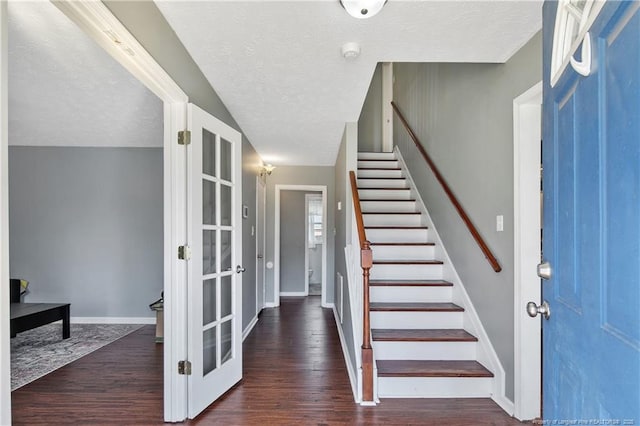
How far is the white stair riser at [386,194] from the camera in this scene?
434 centimetres

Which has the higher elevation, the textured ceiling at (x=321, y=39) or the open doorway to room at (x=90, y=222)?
the textured ceiling at (x=321, y=39)

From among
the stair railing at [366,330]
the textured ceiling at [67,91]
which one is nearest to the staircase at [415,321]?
the stair railing at [366,330]

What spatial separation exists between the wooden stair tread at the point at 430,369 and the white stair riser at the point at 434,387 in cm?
3

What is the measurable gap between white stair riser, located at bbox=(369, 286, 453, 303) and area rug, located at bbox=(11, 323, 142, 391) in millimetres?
2834

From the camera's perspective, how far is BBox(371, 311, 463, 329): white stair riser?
2.76 metres

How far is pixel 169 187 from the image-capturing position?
203 cm

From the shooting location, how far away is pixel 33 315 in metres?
3.19

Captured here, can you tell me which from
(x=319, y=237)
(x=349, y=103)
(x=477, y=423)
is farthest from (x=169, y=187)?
(x=319, y=237)

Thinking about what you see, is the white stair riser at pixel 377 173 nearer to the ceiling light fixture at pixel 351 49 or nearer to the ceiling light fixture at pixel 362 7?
the ceiling light fixture at pixel 351 49

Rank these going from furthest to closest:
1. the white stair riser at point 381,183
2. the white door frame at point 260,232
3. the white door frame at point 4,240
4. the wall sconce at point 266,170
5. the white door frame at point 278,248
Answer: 1. the white door frame at point 278,248
2. the wall sconce at point 266,170
3. the white door frame at point 260,232
4. the white stair riser at point 381,183
5. the white door frame at point 4,240

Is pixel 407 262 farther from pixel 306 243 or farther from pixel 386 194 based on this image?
pixel 306 243

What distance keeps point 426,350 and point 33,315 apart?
140 inches

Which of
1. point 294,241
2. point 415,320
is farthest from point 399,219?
point 294,241

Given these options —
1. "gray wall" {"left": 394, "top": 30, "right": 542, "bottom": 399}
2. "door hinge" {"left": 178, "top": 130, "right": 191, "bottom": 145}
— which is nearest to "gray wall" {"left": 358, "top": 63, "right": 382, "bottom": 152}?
"gray wall" {"left": 394, "top": 30, "right": 542, "bottom": 399}
